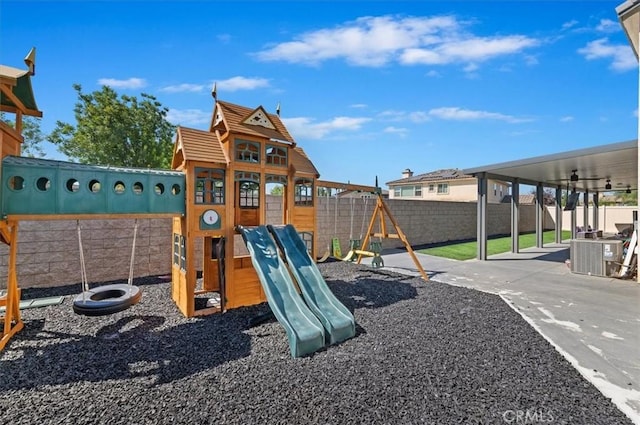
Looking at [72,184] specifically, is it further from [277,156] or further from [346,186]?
[346,186]

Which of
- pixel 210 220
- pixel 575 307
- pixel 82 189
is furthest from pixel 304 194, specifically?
pixel 575 307

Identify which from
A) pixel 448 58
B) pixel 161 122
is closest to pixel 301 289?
pixel 448 58

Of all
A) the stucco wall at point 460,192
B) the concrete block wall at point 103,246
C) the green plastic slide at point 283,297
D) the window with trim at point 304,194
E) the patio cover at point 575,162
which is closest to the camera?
the green plastic slide at point 283,297

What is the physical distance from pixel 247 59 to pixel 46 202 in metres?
4.94

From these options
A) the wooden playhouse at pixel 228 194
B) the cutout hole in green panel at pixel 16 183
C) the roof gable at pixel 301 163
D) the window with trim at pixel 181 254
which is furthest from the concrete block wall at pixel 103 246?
the roof gable at pixel 301 163

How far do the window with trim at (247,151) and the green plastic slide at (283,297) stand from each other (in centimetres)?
137

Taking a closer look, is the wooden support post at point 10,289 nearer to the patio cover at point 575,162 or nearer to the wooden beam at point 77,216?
the wooden beam at point 77,216

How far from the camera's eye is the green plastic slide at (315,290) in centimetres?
426

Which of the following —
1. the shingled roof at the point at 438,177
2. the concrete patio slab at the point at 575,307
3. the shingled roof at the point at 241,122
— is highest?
the shingled roof at the point at 438,177

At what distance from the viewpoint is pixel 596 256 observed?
8.27m

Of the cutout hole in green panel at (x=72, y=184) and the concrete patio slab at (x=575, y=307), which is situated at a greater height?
the cutout hole in green panel at (x=72, y=184)

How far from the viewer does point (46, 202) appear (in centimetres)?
434

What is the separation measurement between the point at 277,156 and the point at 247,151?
664mm

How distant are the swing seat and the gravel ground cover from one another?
56 centimetres
